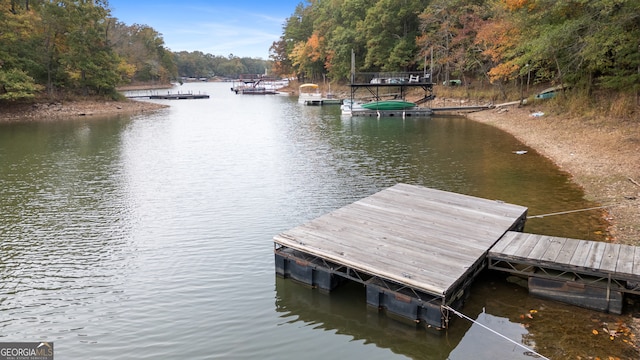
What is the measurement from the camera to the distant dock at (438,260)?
791cm

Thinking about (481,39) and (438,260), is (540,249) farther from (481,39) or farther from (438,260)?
(481,39)

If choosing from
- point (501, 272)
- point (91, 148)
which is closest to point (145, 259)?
point (501, 272)

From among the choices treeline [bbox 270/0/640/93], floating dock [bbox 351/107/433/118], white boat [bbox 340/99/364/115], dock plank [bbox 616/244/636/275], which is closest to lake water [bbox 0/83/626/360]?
dock plank [bbox 616/244/636/275]

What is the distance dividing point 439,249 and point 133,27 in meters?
119

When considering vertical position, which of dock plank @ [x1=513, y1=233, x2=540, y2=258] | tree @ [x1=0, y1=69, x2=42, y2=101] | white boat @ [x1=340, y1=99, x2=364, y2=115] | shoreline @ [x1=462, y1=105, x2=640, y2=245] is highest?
tree @ [x1=0, y1=69, x2=42, y2=101]

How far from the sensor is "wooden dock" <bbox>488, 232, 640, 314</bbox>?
7.95m

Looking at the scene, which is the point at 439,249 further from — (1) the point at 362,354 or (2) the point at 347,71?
(2) the point at 347,71

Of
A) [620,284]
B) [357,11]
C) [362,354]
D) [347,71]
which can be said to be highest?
[357,11]

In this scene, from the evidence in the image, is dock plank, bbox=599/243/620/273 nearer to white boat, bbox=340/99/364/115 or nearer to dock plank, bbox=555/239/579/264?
dock plank, bbox=555/239/579/264

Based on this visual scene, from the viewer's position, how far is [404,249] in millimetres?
9047

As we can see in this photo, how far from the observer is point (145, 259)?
11.1 metres

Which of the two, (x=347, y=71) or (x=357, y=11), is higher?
(x=357, y=11)

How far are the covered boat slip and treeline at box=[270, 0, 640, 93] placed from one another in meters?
12.0

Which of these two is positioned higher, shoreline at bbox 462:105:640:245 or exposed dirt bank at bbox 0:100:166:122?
exposed dirt bank at bbox 0:100:166:122
